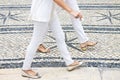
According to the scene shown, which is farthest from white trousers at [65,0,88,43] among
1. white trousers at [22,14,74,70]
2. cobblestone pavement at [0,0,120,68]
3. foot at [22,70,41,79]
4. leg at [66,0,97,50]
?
foot at [22,70,41,79]

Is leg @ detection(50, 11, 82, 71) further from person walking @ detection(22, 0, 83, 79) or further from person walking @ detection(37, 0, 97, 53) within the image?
person walking @ detection(37, 0, 97, 53)

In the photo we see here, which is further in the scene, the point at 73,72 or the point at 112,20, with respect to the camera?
the point at 112,20

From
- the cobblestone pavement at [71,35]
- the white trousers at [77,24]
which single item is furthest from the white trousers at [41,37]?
the white trousers at [77,24]

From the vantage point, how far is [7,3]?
24.5ft

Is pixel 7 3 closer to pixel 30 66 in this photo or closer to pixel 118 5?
pixel 118 5

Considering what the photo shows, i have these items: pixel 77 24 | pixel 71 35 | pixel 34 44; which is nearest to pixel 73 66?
pixel 34 44

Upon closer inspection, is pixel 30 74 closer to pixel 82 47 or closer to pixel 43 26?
pixel 43 26

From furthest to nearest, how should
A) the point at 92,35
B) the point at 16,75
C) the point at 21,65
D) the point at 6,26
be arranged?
the point at 6,26 → the point at 92,35 → the point at 21,65 → the point at 16,75

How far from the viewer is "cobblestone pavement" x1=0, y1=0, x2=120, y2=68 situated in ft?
14.7

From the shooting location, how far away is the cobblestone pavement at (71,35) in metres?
4.48

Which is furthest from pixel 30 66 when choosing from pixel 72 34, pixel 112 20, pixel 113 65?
pixel 112 20

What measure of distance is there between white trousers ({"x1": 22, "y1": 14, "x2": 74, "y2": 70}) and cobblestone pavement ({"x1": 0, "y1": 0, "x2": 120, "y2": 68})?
11.8 inches

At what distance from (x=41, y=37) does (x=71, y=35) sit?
156 cm

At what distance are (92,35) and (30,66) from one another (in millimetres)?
1597
